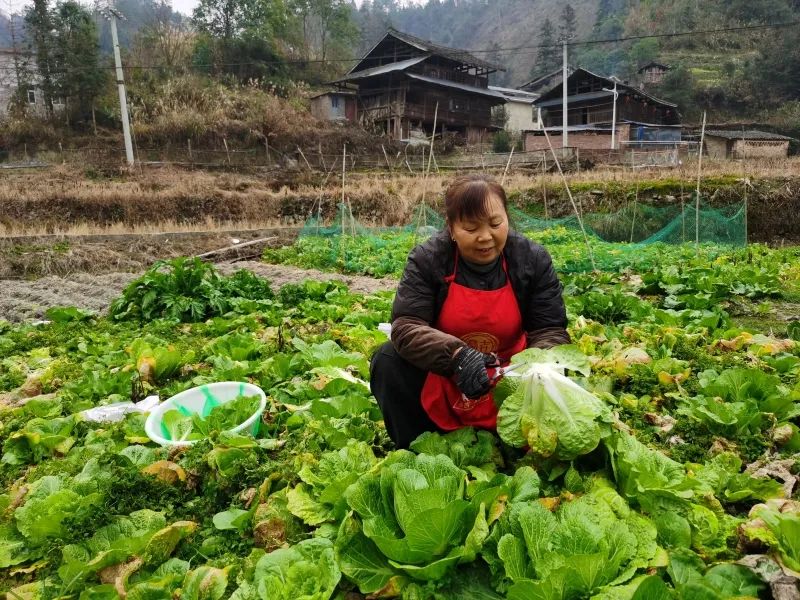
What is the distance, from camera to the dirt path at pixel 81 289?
6983mm

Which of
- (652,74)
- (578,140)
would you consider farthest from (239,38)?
(652,74)

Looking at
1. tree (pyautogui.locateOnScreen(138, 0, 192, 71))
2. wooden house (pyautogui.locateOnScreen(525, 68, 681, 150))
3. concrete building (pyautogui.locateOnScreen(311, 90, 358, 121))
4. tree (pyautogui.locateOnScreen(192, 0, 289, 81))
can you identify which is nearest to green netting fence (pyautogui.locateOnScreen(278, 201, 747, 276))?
wooden house (pyautogui.locateOnScreen(525, 68, 681, 150))

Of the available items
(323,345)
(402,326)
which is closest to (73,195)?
(323,345)

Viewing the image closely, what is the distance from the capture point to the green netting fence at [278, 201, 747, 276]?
9.32 meters

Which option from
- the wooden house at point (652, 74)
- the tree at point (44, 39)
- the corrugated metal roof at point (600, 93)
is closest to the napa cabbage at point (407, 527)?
the corrugated metal roof at point (600, 93)

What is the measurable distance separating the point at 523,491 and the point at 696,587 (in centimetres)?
55

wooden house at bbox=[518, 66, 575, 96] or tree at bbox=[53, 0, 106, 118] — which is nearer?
tree at bbox=[53, 0, 106, 118]

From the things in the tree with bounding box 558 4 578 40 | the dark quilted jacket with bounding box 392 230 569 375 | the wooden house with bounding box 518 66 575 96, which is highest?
the tree with bounding box 558 4 578 40

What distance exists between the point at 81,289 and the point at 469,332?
805 centimetres

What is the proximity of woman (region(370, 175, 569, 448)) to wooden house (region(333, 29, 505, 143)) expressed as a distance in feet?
105

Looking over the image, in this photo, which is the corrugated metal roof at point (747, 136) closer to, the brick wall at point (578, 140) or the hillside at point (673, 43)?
the hillside at point (673, 43)

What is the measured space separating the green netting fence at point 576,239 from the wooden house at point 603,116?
17.2m

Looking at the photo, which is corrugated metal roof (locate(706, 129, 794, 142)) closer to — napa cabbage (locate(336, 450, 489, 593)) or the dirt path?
the dirt path

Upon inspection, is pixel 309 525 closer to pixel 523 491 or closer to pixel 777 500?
pixel 523 491
